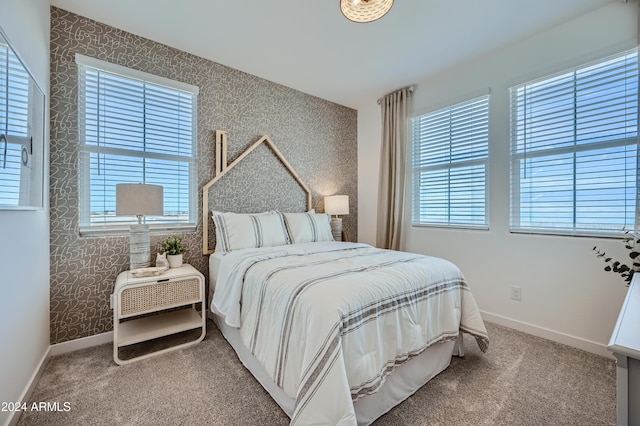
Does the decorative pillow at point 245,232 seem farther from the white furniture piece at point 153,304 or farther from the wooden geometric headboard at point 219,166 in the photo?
the white furniture piece at point 153,304

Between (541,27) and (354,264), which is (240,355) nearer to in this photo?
(354,264)

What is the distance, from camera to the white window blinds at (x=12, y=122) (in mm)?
1150

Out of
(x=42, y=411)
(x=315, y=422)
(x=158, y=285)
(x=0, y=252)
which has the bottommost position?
(x=42, y=411)

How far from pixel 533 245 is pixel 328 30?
2.63m

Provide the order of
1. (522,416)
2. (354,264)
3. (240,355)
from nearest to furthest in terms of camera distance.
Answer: (522,416)
(354,264)
(240,355)

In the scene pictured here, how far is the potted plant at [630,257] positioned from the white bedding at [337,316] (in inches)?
39.7

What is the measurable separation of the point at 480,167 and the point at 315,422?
2743mm

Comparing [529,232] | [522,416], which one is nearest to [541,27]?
[529,232]

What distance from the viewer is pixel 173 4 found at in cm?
200

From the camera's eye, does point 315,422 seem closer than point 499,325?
Yes

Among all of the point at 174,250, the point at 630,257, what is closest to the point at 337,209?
the point at 174,250

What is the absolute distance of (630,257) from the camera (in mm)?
1782

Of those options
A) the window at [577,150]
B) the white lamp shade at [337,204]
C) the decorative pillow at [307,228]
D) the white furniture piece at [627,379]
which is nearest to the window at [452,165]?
the window at [577,150]

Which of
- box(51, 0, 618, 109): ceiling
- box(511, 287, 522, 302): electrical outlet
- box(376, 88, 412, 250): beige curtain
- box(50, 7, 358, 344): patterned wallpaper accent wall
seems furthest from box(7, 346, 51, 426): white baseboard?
box(511, 287, 522, 302): electrical outlet
